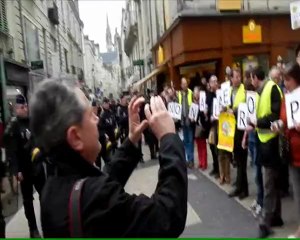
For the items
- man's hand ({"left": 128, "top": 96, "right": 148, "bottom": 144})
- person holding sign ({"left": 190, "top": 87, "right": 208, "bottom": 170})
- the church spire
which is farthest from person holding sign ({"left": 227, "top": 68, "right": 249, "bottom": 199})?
the church spire

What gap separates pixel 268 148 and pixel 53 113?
148 inches

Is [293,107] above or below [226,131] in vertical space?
above

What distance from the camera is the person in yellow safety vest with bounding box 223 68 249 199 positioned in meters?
6.90

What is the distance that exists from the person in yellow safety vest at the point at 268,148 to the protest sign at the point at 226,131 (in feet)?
6.57

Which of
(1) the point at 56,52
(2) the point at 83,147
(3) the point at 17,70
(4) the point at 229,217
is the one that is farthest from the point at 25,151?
(1) the point at 56,52

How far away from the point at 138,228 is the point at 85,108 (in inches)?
18.8

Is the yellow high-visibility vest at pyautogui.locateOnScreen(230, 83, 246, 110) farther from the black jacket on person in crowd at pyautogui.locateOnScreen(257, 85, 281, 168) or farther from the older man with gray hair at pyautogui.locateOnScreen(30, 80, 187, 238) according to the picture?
the older man with gray hair at pyautogui.locateOnScreen(30, 80, 187, 238)

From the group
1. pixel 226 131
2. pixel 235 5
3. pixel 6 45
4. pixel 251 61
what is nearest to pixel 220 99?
pixel 226 131

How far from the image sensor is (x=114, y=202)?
160 cm

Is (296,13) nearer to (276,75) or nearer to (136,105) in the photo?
(276,75)

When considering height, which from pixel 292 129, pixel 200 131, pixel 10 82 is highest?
pixel 10 82

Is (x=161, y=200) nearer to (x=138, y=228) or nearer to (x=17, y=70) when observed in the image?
(x=138, y=228)

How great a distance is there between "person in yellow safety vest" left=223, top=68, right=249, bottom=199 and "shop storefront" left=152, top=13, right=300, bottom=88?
31.8ft

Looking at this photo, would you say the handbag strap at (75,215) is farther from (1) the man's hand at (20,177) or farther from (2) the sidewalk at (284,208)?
(1) the man's hand at (20,177)
